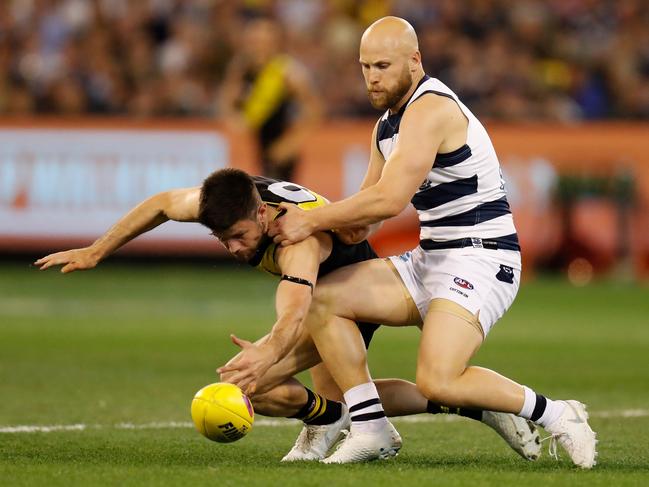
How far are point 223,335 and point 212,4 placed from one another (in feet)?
30.3

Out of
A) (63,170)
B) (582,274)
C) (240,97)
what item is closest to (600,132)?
(582,274)

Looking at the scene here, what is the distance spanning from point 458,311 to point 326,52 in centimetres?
1433

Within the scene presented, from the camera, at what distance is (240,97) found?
1616 centimetres

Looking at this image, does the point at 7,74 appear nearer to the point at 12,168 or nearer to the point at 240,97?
the point at 12,168

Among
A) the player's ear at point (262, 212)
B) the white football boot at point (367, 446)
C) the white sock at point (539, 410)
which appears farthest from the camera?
the white football boot at point (367, 446)

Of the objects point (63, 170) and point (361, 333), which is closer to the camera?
point (361, 333)

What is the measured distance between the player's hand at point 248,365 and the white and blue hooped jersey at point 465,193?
51.1 inches

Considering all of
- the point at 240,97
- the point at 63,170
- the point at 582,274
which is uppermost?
the point at 240,97

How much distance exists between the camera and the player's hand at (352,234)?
6.89 metres

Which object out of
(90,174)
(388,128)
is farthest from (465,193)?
(90,174)

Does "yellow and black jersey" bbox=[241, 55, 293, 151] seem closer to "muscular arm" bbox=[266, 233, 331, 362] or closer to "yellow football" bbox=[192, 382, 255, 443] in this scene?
"muscular arm" bbox=[266, 233, 331, 362]

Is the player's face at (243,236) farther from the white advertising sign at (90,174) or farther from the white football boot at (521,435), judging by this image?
the white advertising sign at (90,174)

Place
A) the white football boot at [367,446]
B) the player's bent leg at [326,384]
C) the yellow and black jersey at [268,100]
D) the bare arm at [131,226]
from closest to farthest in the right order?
the white football boot at [367,446] → the bare arm at [131,226] → the player's bent leg at [326,384] → the yellow and black jersey at [268,100]

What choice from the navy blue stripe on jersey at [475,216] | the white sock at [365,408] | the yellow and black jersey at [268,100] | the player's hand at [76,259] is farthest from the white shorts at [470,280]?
the yellow and black jersey at [268,100]
